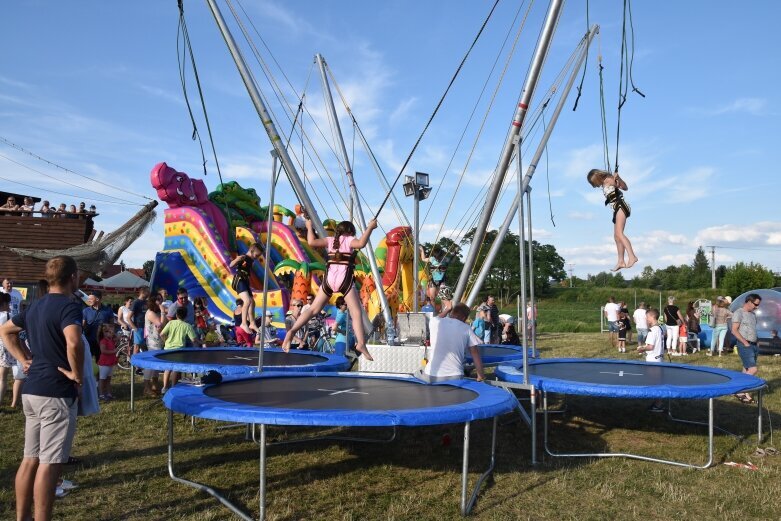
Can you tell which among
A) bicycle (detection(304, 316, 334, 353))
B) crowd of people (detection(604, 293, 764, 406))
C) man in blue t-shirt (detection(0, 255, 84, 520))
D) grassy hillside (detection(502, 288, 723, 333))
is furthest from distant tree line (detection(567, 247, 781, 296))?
man in blue t-shirt (detection(0, 255, 84, 520))

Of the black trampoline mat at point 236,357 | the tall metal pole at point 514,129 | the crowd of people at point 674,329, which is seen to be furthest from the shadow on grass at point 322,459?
the crowd of people at point 674,329

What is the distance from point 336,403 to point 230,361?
240 centimetres

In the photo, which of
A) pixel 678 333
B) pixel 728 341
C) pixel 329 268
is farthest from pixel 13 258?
pixel 728 341

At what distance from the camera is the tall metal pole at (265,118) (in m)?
6.19

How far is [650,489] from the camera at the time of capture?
140 inches

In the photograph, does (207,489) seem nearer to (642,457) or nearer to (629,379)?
(642,457)

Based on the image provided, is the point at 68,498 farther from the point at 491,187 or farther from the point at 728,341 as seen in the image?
the point at 728,341

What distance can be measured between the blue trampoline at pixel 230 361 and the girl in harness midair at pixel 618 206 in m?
2.54

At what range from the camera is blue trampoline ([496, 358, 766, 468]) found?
4047 millimetres

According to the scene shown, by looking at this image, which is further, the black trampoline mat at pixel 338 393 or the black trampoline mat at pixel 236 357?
the black trampoline mat at pixel 236 357

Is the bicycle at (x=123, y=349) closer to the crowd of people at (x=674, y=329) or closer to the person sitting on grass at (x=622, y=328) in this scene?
the crowd of people at (x=674, y=329)

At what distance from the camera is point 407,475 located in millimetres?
3787

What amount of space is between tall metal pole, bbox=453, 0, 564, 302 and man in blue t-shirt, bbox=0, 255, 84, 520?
3028mm

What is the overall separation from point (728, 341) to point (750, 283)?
31014 millimetres
